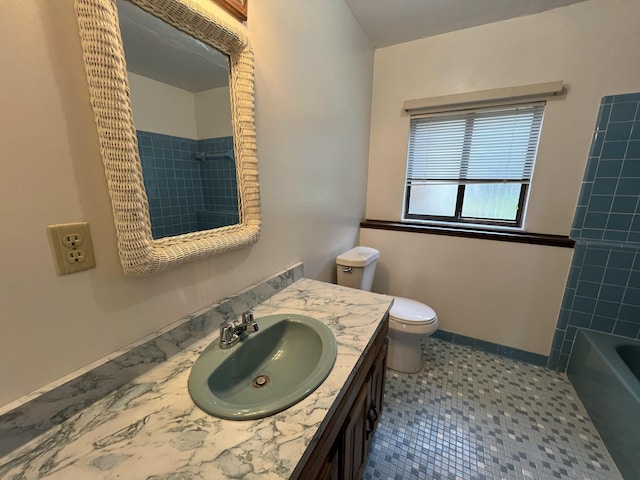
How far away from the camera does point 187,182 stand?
840 millimetres

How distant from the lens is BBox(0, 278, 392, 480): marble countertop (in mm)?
485

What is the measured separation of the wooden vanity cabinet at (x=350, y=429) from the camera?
0.62 m

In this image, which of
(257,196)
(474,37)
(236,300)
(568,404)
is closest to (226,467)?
(236,300)

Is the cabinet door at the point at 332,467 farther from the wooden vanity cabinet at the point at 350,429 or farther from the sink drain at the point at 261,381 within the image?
the sink drain at the point at 261,381

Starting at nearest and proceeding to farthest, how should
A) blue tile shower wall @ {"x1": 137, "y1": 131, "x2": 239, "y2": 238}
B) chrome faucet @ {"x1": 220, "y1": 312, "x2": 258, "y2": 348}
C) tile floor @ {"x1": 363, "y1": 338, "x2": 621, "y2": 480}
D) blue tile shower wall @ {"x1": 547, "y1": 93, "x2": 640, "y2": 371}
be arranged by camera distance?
blue tile shower wall @ {"x1": 137, "y1": 131, "x2": 239, "y2": 238} < chrome faucet @ {"x1": 220, "y1": 312, "x2": 258, "y2": 348} < tile floor @ {"x1": 363, "y1": 338, "x2": 621, "y2": 480} < blue tile shower wall @ {"x1": 547, "y1": 93, "x2": 640, "y2": 371}

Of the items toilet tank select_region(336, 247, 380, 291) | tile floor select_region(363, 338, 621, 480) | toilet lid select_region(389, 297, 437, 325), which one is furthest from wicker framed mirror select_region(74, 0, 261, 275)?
tile floor select_region(363, 338, 621, 480)

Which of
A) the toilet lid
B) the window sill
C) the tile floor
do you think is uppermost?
the window sill

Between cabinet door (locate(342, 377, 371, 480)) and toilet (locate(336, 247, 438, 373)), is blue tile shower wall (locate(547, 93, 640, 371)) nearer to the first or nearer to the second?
toilet (locate(336, 247, 438, 373))

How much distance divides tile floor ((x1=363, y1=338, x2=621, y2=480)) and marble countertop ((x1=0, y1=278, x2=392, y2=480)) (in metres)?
0.96

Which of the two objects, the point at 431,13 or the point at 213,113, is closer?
the point at 213,113

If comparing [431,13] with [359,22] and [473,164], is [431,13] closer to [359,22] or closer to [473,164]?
[359,22]

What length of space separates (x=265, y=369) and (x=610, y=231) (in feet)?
7.17

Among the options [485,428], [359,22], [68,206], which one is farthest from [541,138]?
[68,206]

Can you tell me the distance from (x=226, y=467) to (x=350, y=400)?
423 millimetres
